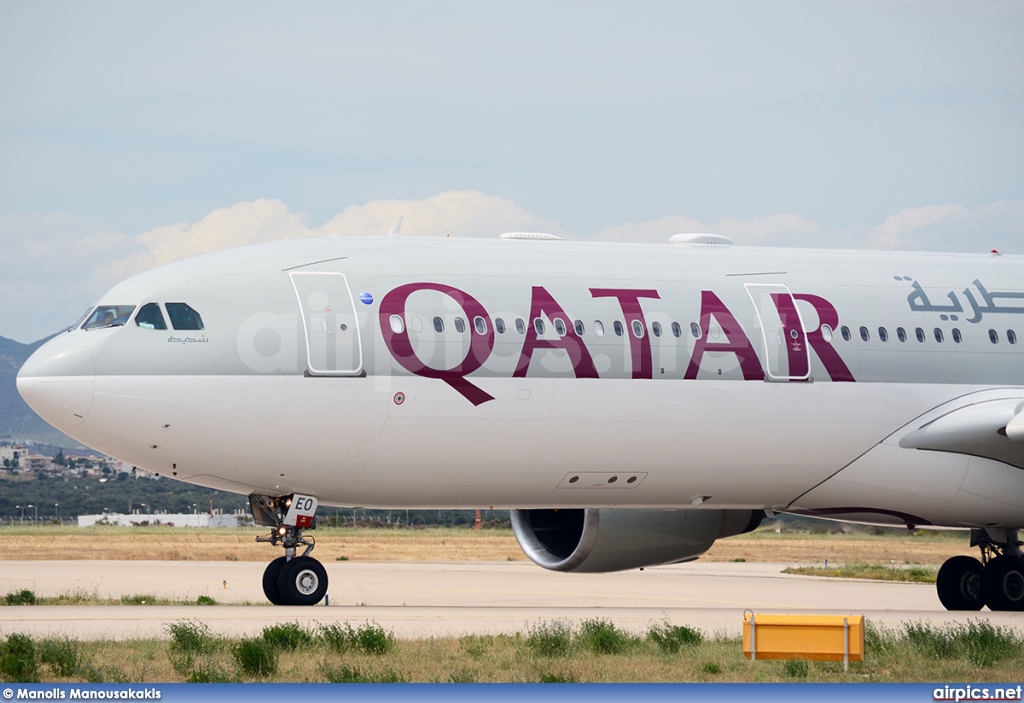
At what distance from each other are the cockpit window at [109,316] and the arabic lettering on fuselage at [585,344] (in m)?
3.31

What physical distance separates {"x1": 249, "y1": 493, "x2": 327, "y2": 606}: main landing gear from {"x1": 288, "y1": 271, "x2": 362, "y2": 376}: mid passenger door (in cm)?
202

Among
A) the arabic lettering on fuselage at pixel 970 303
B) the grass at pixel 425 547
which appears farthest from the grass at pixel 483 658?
the grass at pixel 425 547

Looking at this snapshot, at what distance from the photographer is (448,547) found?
190 feet

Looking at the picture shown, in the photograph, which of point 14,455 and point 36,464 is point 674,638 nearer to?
point 36,464

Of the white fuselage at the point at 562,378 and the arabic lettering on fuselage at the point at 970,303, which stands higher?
the arabic lettering on fuselage at the point at 970,303

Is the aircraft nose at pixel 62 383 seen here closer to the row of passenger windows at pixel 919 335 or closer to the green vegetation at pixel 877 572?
the row of passenger windows at pixel 919 335

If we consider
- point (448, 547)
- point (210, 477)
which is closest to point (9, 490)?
point (448, 547)

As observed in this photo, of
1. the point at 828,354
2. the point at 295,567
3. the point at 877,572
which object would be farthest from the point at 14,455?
the point at 828,354

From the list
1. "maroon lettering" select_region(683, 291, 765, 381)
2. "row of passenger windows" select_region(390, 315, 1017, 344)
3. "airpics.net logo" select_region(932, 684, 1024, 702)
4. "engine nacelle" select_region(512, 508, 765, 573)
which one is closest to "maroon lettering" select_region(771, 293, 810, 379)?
"row of passenger windows" select_region(390, 315, 1017, 344)

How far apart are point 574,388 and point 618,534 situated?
383 centimetres

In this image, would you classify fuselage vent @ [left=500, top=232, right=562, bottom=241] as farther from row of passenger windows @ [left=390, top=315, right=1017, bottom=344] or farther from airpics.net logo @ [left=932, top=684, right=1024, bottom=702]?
airpics.net logo @ [left=932, top=684, right=1024, bottom=702]

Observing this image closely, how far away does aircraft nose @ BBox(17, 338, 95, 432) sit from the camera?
19.0 m

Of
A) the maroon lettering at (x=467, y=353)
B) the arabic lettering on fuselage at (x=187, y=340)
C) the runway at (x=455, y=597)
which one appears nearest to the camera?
the runway at (x=455, y=597)

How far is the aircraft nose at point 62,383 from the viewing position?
19.0 metres
